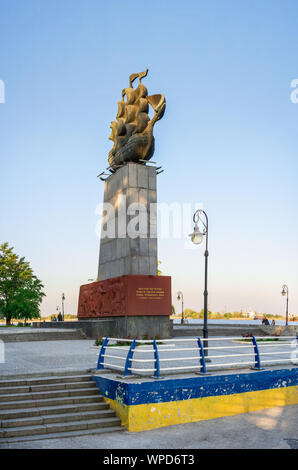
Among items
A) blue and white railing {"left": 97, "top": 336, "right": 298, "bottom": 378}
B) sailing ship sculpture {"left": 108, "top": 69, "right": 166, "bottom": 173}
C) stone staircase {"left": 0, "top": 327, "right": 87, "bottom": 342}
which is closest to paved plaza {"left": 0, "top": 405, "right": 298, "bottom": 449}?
blue and white railing {"left": 97, "top": 336, "right": 298, "bottom": 378}

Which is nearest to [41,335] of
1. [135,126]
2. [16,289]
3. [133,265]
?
[133,265]

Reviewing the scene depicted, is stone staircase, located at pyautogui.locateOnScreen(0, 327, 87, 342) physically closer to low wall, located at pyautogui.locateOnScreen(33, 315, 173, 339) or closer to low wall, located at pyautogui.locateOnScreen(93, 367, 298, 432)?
low wall, located at pyautogui.locateOnScreen(33, 315, 173, 339)

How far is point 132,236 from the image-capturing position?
25.9 metres

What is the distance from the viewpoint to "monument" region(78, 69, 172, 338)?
2502 centimetres

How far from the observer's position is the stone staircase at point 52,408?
9719mm

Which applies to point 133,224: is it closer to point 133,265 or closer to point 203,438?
point 133,265

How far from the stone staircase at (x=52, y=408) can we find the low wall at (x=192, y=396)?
369mm

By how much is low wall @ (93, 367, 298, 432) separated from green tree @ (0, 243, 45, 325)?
49.2 meters

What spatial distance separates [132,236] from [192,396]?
15160 mm

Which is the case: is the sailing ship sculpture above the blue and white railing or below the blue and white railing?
above

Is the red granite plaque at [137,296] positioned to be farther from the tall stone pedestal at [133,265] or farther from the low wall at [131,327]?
the low wall at [131,327]

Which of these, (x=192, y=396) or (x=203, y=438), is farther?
(x=192, y=396)

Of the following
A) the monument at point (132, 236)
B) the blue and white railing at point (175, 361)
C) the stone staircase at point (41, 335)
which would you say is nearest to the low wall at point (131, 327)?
the monument at point (132, 236)
